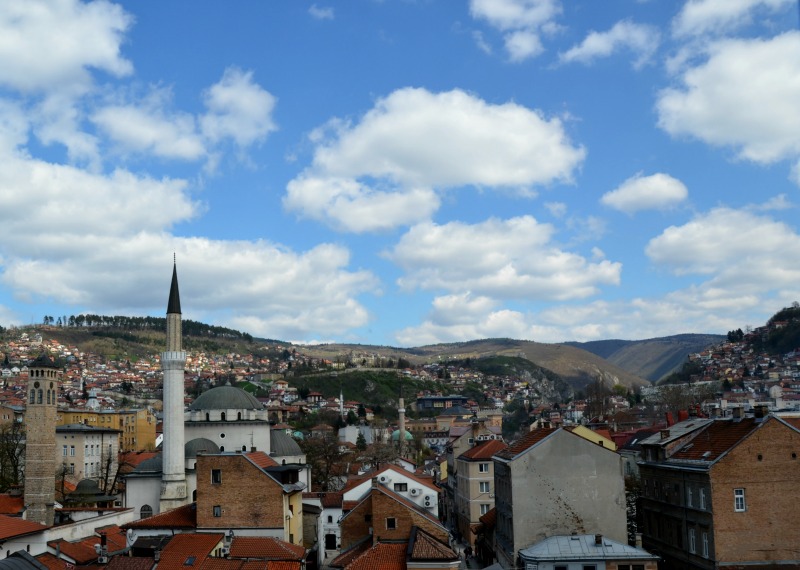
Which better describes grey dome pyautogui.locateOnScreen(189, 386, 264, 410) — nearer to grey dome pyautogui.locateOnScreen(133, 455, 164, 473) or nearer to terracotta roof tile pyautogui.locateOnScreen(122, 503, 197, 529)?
grey dome pyautogui.locateOnScreen(133, 455, 164, 473)

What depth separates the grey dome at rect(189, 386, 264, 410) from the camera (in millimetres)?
54062

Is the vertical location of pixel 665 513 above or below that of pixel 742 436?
below

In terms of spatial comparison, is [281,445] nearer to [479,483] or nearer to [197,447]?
[197,447]

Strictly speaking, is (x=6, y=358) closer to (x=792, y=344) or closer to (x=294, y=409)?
(x=294, y=409)

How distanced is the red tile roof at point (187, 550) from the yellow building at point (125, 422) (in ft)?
213

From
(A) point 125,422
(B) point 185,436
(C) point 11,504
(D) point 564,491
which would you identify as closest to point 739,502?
(D) point 564,491

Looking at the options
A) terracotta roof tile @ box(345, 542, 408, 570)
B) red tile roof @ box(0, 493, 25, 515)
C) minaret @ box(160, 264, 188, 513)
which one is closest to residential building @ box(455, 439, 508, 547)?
minaret @ box(160, 264, 188, 513)

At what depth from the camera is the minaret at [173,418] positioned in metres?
48.2

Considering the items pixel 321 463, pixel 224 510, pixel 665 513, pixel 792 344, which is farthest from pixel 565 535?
pixel 792 344

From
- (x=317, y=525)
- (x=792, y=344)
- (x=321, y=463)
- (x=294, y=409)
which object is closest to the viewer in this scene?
(x=317, y=525)

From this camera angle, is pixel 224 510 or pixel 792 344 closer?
pixel 224 510

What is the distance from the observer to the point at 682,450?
35.1 metres

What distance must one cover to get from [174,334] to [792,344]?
6040 inches

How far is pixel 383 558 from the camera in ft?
96.0
